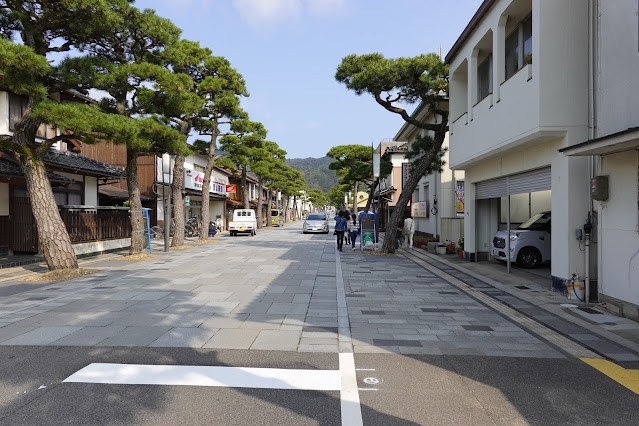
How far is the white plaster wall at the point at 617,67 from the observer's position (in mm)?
6508

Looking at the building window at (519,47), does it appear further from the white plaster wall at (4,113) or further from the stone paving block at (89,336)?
the white plaster wall at (4,113)

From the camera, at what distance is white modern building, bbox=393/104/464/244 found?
57.6 feet

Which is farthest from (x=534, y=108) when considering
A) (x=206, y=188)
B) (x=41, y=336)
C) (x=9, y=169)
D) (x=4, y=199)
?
(x=206, y=188)

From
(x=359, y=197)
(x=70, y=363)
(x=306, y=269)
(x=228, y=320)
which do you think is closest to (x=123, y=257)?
(x=306, y=269)

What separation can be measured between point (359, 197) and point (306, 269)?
72.5 metres

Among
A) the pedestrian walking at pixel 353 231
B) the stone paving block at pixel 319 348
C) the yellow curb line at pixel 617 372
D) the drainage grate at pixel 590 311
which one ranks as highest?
the pedestrian walking at pixel 353 231

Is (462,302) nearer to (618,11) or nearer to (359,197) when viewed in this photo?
(618,11)

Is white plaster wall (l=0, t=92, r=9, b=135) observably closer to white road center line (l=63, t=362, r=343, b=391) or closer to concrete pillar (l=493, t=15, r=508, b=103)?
white road center line (l=63, t=362, r=343, b=391)

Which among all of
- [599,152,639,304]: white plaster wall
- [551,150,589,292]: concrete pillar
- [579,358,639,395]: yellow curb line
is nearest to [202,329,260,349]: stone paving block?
[579,358,639,395]: yellow curb line

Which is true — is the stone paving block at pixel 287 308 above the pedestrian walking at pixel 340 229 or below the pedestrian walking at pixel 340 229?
below

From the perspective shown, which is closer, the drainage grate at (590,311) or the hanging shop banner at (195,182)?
the drainage grate at (590,311)

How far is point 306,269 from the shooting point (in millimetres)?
12141

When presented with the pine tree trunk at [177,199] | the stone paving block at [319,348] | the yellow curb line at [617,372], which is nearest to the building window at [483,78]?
the yellow curb line at [617,372]

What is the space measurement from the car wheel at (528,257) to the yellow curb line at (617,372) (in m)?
7.86
